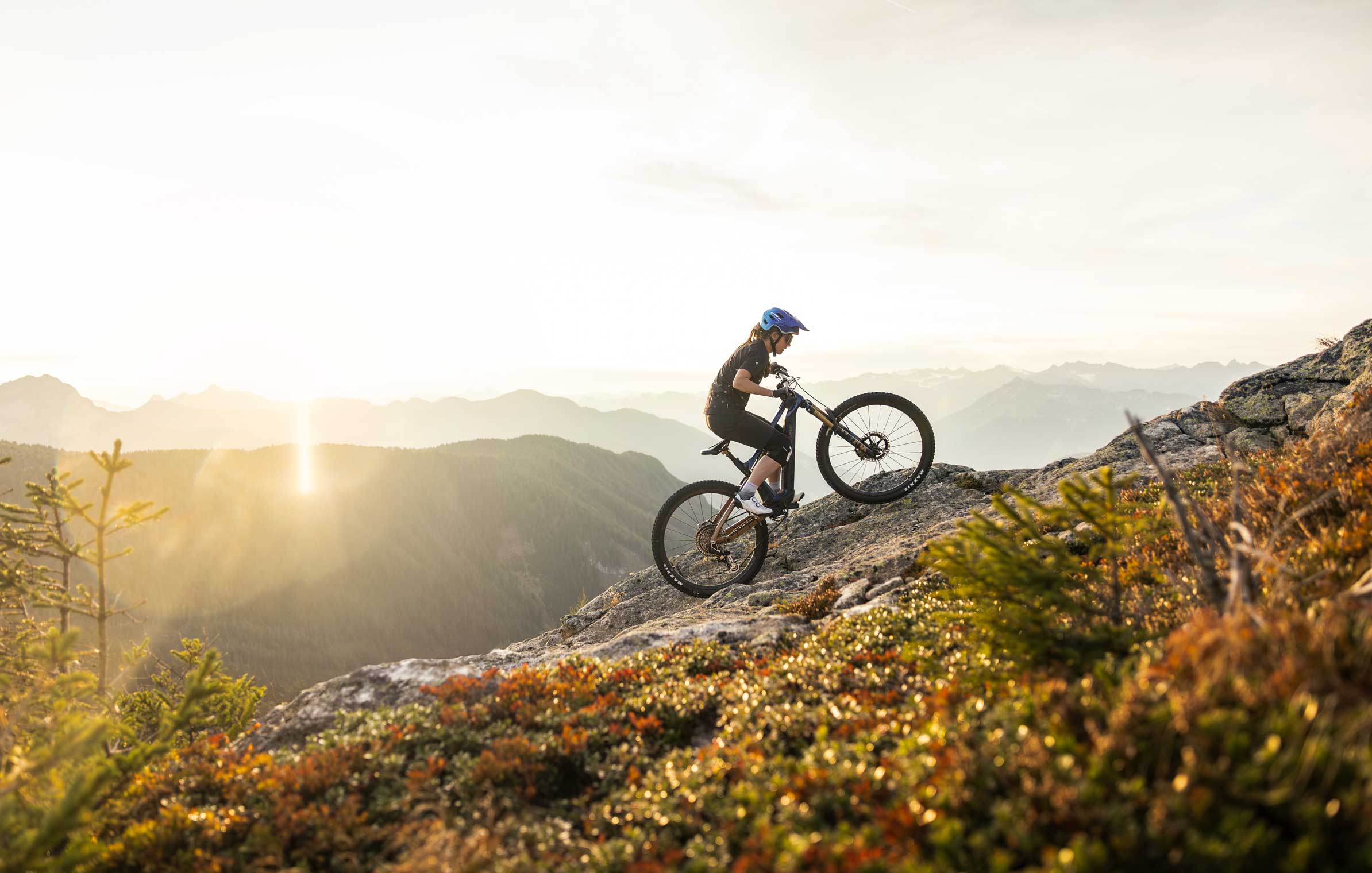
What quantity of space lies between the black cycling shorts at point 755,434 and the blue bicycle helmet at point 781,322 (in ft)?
5.11

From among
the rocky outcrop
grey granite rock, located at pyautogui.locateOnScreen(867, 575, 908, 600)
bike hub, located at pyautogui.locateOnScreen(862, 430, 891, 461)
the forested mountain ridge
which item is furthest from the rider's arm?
the forested mountain ridge

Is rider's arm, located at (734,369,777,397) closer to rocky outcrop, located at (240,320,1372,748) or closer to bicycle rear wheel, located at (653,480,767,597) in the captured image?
bicycle rear wheel, located at (653,480,767,597)

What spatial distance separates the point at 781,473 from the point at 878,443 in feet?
6.30

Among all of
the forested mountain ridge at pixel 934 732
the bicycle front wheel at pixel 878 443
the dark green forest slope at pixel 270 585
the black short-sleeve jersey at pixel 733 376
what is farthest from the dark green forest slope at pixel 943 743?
the dark green forest slope at pixel 270 585

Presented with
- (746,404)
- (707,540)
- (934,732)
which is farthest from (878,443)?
(934,732)

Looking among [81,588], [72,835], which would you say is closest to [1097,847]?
[72,835]

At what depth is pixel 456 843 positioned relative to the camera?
3631mm

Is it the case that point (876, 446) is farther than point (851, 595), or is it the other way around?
point (876, 446)

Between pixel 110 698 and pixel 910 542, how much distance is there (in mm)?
10650

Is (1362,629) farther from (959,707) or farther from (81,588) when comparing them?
(81,588)

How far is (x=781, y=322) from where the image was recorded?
10500mm

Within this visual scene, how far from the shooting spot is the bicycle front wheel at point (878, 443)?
1107 cm

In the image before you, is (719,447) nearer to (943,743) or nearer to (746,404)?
(746,404)

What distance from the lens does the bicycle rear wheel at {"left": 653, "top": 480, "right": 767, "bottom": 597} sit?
1109cm
